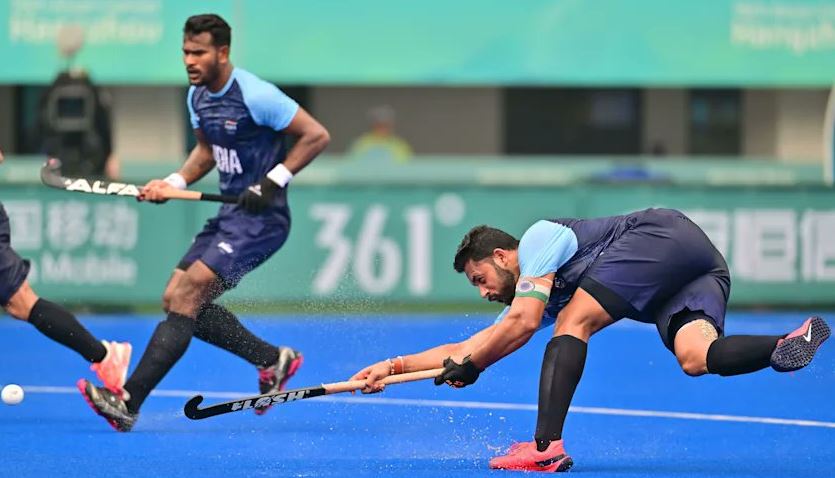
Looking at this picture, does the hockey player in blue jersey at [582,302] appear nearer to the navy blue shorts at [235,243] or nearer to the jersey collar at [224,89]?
the navy blue shorts at [235,243]

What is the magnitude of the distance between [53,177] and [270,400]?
7.57 feet

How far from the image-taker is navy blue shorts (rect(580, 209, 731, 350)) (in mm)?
7062

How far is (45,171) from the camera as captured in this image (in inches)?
356

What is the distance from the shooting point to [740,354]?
6.77 metres

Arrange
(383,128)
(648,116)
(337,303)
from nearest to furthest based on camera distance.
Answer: (337,303)
(383,128)
(648,116)

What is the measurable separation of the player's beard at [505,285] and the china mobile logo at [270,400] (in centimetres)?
89

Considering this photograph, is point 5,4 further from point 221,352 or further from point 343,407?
point 343,407

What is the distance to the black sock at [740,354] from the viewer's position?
671 centimetres

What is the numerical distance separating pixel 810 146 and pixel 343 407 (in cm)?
1176

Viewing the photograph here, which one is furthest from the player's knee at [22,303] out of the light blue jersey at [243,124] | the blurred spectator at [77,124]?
the blurred spectator at [77,124]

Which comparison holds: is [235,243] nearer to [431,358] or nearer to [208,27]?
[208,27]

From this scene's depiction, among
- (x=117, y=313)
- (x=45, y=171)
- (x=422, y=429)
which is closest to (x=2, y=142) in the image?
(x=117, y=313)

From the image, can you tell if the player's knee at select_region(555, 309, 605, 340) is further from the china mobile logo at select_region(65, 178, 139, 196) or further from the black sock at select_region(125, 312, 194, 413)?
the china mobile logo at select_region(65, 178, 139, 196)

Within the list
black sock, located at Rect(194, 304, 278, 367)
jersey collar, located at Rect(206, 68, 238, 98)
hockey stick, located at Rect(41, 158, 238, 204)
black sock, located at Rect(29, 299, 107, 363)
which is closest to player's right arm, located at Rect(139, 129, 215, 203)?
hockey stick, located at Rect(41, 158, 238, 204)
